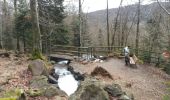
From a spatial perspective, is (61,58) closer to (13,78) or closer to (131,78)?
(131,78)

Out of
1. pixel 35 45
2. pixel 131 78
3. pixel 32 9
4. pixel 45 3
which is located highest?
pixel 45 3

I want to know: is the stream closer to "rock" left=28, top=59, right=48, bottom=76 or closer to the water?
the water

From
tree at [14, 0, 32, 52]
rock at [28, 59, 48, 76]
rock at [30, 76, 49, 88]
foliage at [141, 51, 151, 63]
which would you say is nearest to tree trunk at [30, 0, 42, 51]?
rock at [28, 59, 48, 76]

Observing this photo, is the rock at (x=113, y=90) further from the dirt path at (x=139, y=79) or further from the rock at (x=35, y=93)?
the rock at (x=35, y=93)

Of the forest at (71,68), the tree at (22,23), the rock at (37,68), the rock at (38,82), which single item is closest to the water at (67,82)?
the forest at (71,68)

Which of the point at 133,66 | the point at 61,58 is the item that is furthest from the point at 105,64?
the point at 61,58

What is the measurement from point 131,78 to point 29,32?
1846 centimetres

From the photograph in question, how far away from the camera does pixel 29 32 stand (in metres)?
31.5

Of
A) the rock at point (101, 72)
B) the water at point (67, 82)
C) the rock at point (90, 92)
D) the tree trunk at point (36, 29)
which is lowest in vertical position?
the water at point (67, 82)

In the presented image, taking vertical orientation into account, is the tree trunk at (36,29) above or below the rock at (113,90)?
above

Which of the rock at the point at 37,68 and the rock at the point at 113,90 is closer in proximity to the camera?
the rock at the point at 113,90

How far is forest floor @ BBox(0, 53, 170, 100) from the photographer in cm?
1238

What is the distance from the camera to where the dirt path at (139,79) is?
13.0 m

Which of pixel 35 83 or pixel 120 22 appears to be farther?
pixel 120 22
